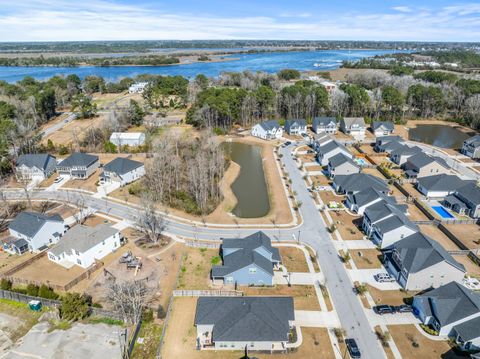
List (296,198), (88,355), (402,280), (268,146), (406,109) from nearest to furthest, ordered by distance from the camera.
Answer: (88,355) < (402,280) < (296,198) < (268,146) < (406,109)

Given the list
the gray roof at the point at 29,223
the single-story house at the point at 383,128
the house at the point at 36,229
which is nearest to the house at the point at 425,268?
the house at the point at 36,229

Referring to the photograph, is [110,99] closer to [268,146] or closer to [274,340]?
[268,146]

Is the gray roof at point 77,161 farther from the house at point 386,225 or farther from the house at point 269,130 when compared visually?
the house at point 386,225

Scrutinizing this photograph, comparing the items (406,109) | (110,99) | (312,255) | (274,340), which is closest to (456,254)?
(312,255)

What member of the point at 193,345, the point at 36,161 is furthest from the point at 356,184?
the point at 36,161

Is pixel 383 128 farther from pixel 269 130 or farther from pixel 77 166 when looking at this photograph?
pixel 77 166

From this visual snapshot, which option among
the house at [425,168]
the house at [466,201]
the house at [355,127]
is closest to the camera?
the house at [466,201]

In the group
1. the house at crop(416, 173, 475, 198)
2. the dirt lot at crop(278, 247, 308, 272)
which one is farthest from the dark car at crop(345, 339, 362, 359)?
the house at crop(416, 173, 475, 198)
